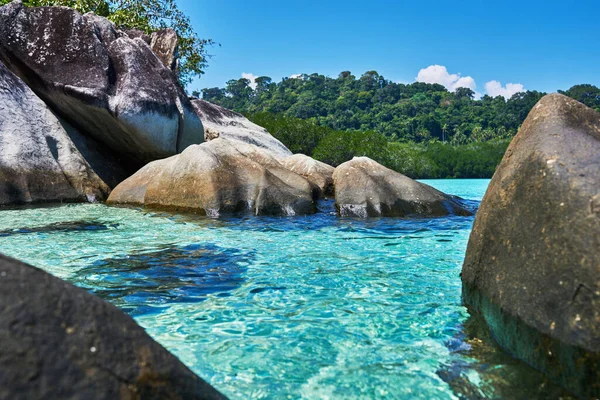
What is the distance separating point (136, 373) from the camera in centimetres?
166

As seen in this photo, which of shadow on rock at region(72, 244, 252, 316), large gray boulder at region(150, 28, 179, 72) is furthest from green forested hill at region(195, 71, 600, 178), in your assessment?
shadow on rock at region(72, 244, 252, 316)

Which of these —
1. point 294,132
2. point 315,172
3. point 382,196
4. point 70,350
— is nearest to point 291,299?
→ point 70,350

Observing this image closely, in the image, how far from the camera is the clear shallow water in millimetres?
2781

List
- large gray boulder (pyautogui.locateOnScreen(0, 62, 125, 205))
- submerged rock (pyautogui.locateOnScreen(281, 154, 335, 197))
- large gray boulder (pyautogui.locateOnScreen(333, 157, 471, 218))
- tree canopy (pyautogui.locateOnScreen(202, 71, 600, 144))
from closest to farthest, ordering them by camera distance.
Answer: large gray boulder (pyautogui.locateOnScreen(333, 157, 471, 218)) → large gray boulder (pyautogui.locateOnScreen(0, 62, 125, 205)) → submerged rock (pyautogui.locateOnScreen(281, 154, 335, 197)) → tree canopy (pyautogui.locateOnScreen(202, 71, 600, 144))

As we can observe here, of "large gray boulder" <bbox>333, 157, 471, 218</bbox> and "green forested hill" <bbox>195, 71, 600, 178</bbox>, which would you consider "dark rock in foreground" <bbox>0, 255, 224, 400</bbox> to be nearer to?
"large gray boulder" <bbox>333, 157, 471, 218</bbox>

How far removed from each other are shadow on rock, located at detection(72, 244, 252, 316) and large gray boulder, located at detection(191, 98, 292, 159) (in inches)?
393

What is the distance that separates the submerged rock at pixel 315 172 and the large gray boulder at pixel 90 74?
10.5 feet

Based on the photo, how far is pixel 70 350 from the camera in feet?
5.22

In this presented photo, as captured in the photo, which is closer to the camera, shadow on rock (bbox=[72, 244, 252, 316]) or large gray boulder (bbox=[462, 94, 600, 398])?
large gray boulder (bbox=[462, 94, 600, 398])

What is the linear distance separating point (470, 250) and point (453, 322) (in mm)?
538

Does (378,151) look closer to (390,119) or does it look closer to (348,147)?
(348,147)

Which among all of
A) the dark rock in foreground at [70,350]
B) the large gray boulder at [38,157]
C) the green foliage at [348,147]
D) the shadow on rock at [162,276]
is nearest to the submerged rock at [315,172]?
the large gray boulder at [38,157]

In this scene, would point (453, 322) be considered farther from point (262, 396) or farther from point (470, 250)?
point (262, 396)

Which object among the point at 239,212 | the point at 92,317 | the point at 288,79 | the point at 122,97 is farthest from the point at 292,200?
the point at 288,79
